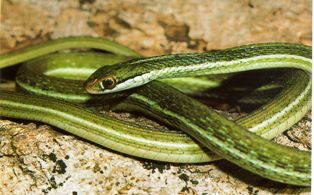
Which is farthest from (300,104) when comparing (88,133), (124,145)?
(88,133)

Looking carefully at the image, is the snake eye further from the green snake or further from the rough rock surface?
the rough rock surface

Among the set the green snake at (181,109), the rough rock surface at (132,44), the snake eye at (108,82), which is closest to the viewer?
the green snake at (181,109)

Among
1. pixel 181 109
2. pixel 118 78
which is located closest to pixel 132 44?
pixel 118 78

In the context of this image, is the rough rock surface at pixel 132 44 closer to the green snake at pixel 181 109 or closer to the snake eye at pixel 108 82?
the green snake at pixel 181 109

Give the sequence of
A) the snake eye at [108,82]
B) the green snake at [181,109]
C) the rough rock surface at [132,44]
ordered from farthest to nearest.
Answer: the snake eye at [108,82] → the rough rock surface at [132,44] → the green snake at [181,109]

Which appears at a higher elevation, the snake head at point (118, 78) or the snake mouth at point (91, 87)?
the snake head at point (118, 78)

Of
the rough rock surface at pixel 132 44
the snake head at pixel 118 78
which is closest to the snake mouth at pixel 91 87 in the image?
the snake head at pixel 118 78

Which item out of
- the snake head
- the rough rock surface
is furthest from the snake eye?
the rough rock surface
